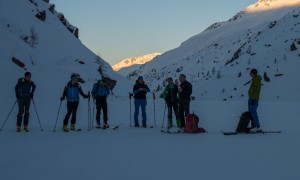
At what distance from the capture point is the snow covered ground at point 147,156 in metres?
6.64

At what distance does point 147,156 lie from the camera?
835 cm

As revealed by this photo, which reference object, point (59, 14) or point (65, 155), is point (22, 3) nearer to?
point (59, 14)

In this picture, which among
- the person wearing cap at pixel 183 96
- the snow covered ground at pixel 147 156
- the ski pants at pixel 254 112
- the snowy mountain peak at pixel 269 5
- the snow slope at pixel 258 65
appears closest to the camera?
the snow covered ground at pixel 147 156

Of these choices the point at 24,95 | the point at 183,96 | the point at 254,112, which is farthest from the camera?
the point at 183,96

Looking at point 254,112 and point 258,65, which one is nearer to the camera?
point 254,112

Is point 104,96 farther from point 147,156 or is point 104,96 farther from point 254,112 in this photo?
point 147,156

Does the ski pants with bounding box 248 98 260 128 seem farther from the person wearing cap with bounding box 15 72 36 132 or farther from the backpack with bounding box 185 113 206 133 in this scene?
the person wearing cap with bounding box 15 72 36 132

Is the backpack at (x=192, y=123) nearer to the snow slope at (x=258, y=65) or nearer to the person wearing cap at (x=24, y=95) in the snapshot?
the person wearing cap at (x=24, y=95)

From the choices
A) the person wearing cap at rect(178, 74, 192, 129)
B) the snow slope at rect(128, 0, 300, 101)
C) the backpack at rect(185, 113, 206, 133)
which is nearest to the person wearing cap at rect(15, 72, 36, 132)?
the person wearing cap at rect(178, 74, 192, 129)

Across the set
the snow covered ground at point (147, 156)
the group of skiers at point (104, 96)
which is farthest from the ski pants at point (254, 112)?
the snow covered ground at point (147, 156)

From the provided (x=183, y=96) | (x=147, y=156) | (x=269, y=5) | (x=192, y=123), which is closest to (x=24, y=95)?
(x=183, y=96)

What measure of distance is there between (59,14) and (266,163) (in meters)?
49.7

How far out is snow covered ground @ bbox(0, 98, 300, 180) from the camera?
21.8 feet

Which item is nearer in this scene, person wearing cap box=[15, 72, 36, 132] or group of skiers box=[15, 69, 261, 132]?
group of skiers box=[15, 69, 261, 132]
